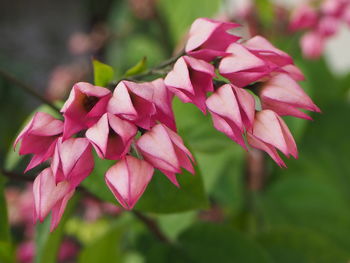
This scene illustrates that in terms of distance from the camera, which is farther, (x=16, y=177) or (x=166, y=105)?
(x=16, y=177)

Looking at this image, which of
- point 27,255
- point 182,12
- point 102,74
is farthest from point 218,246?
point 182,12

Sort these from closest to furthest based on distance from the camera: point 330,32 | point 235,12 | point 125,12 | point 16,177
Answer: point 16,177 < point 330,32 < point 235,12 < point 125,12

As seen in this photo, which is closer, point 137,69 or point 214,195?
point 137,69

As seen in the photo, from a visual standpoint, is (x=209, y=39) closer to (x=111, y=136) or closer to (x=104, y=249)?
(x=111, y=136)

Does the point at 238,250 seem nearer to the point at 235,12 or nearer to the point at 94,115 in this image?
the point at 94,115

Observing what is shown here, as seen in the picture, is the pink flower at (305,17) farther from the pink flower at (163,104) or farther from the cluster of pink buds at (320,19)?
the pink flower at (163,104)

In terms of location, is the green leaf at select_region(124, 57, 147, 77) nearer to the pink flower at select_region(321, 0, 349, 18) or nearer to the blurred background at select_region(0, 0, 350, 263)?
the blurred background at select_region(0, 0, 350, 263)

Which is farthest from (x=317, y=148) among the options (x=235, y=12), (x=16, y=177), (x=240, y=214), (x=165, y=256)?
(x=16, y=177)
